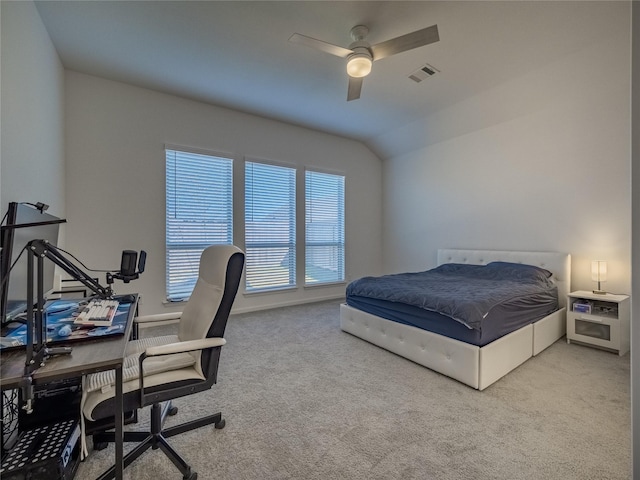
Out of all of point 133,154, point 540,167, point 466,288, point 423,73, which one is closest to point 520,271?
point 466,288

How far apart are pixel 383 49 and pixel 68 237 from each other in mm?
3960

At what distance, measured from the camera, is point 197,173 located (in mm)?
4242

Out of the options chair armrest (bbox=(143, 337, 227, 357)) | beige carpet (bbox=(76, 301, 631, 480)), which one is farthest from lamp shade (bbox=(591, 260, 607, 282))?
chair armrest (bbox=(143, 337, 227, 357))

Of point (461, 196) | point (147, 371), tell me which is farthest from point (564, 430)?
point (461, 196)

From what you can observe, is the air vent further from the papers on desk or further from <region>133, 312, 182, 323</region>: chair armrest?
the papers on desk

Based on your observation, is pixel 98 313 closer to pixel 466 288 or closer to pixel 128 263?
pixel 128 263

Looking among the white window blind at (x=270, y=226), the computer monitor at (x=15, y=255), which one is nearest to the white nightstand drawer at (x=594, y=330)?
the white window blind at (x=270, y=226)

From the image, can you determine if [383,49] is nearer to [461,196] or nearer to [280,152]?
[280,152]

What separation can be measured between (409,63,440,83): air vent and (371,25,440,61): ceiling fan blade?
1.04m

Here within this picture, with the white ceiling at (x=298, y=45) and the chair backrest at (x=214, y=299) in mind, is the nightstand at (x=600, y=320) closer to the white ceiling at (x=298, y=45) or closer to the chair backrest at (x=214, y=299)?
the white ceiling at (x=298, y=45)

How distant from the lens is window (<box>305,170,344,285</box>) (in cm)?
532

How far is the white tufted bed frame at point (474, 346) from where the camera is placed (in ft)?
7.80

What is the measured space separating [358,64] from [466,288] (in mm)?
2449

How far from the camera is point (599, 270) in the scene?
3.28 m
